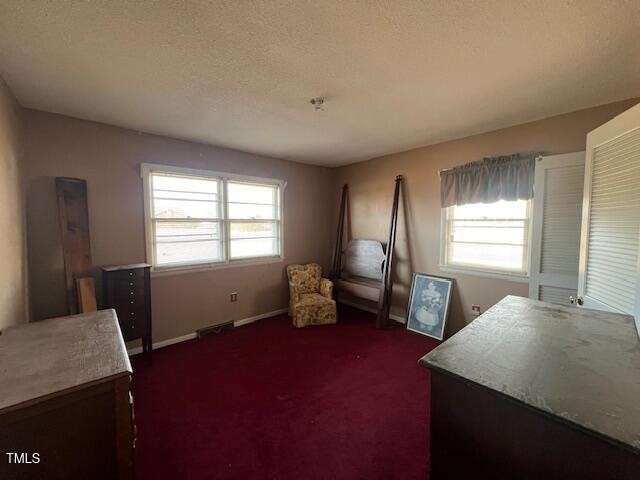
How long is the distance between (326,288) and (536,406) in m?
3.26

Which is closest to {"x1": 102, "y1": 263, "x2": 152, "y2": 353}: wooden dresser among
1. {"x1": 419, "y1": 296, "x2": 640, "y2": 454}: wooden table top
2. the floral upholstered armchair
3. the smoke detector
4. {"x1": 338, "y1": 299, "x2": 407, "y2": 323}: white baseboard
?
the floral upholstered armchair

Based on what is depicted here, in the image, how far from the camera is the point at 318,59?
62.9 inches

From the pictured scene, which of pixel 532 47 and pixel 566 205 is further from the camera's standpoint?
pixel 566 205

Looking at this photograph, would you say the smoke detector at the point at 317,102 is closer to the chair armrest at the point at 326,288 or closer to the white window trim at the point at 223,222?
the white window trim at the point at 223,222

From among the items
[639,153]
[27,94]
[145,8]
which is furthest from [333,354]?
[27,94]

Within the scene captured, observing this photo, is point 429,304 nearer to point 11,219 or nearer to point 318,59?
point 318,59

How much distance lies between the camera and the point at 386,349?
3004mm

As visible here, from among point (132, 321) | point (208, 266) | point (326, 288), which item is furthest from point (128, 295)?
point (326, 288)

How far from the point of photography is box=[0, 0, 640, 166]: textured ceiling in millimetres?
1249

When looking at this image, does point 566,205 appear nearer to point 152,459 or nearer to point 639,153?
point 639,153

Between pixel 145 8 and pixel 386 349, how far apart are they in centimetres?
326

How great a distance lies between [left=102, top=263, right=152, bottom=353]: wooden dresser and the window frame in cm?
331

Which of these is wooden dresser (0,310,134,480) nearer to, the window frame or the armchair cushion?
the armchair cushion

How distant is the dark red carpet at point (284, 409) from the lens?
1.58 m
